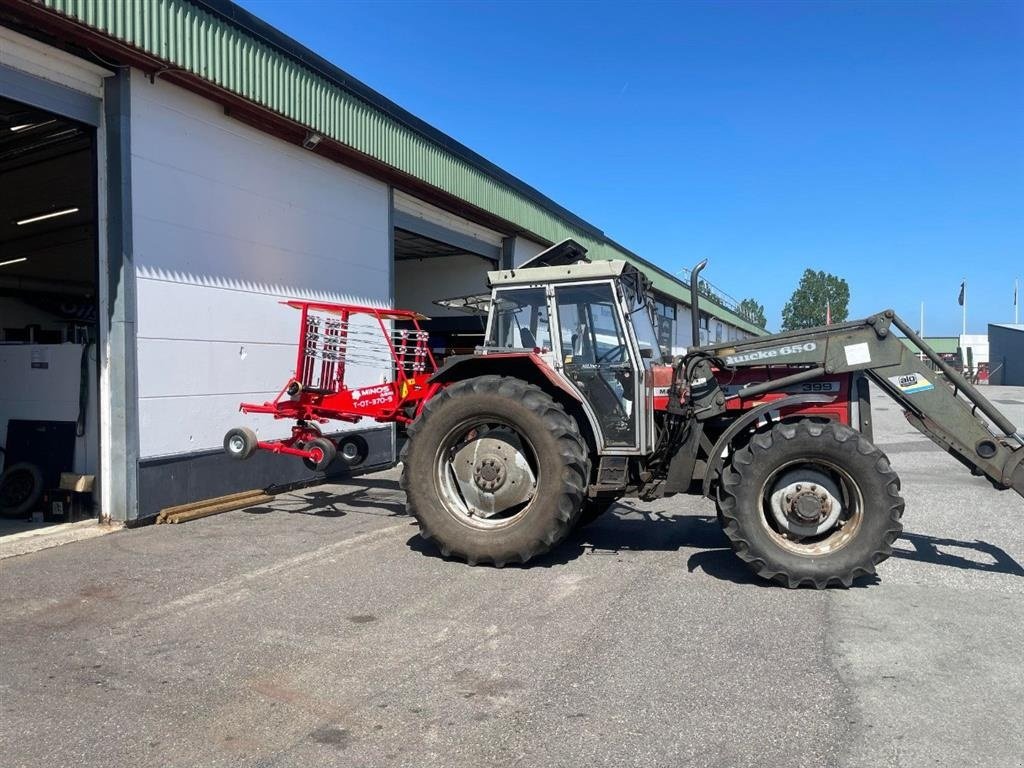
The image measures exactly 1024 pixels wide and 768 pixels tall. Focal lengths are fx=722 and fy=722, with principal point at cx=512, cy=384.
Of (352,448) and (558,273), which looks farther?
(352,448)

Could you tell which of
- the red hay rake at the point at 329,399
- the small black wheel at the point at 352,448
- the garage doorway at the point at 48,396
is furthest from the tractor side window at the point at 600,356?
the garage doorway at the point at 48,396

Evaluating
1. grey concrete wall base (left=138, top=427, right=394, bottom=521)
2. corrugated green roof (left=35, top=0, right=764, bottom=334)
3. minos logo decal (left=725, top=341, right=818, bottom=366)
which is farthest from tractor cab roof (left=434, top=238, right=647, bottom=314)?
corrugated green roof (left=35, top=0, right=764, bottom=334)

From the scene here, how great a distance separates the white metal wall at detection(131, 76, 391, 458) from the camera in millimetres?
7305

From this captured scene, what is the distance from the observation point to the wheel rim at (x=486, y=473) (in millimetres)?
5770

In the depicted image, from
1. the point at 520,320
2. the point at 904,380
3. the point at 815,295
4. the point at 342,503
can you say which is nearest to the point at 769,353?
the point at 904,380

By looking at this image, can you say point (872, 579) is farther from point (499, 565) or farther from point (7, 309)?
point (7, 309)

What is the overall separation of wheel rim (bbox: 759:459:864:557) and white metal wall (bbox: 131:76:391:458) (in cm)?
594

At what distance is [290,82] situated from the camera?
8.55 m

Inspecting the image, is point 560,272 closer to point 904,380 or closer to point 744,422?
point 744,422

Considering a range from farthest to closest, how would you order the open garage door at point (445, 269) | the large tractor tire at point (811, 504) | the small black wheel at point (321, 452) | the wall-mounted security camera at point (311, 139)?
the open garage door at point (445, 269) < the wall-mounted security camera at point (311, 139) < the small black wheel at point (321, 452) < the large tractor tire at point (811, 504)

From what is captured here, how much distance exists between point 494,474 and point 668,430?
1.43 meters

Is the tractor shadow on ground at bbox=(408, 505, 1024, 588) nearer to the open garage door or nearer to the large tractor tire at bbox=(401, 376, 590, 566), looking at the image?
the large tractor tire at bbox=(401, 376, 590, 566)

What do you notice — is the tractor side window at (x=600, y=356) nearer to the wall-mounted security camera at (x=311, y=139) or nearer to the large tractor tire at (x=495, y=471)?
the large tractor tire at (x=495, y=471)

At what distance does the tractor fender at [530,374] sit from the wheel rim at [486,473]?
1.60ft
